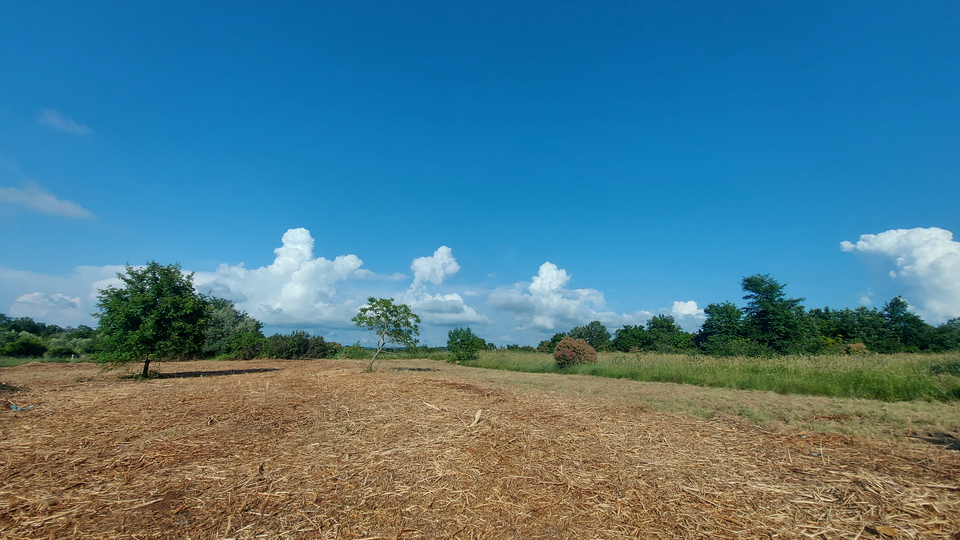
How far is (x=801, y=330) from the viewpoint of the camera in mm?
32375

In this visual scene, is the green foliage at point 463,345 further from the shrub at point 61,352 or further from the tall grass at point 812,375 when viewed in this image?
the shrub at point 61,352

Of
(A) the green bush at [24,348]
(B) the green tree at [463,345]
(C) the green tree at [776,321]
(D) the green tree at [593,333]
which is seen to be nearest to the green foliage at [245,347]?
(A) the green bush at [24,348]

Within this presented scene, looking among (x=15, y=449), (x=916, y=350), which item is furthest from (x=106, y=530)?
(x=916, y=350)

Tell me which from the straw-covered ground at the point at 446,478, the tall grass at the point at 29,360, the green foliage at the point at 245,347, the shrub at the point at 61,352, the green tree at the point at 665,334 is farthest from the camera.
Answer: the green tree at the point at 665,334

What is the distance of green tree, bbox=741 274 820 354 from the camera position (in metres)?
32.0

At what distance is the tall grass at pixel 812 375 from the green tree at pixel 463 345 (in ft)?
31.4

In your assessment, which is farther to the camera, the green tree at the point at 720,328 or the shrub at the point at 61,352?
the green tree at the point at 720,328

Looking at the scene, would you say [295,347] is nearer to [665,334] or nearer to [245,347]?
[245,347]

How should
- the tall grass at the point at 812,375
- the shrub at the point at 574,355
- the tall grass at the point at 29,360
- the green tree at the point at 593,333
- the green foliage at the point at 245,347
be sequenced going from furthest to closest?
the green tree at the point at 593,333, the green foliage at the point at 245,347, the shrub at the point at 574,355, the tall grass at the point at 29,360, the tall grass at the point at 812,375

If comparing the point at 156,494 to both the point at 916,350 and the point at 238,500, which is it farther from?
the point at 916,350

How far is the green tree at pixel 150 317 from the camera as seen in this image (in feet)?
45.2

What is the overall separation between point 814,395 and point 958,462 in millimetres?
8204

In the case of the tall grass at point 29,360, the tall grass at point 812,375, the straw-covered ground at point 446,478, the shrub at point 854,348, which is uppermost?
the shrub at point 854,348

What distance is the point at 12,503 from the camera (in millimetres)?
3494
